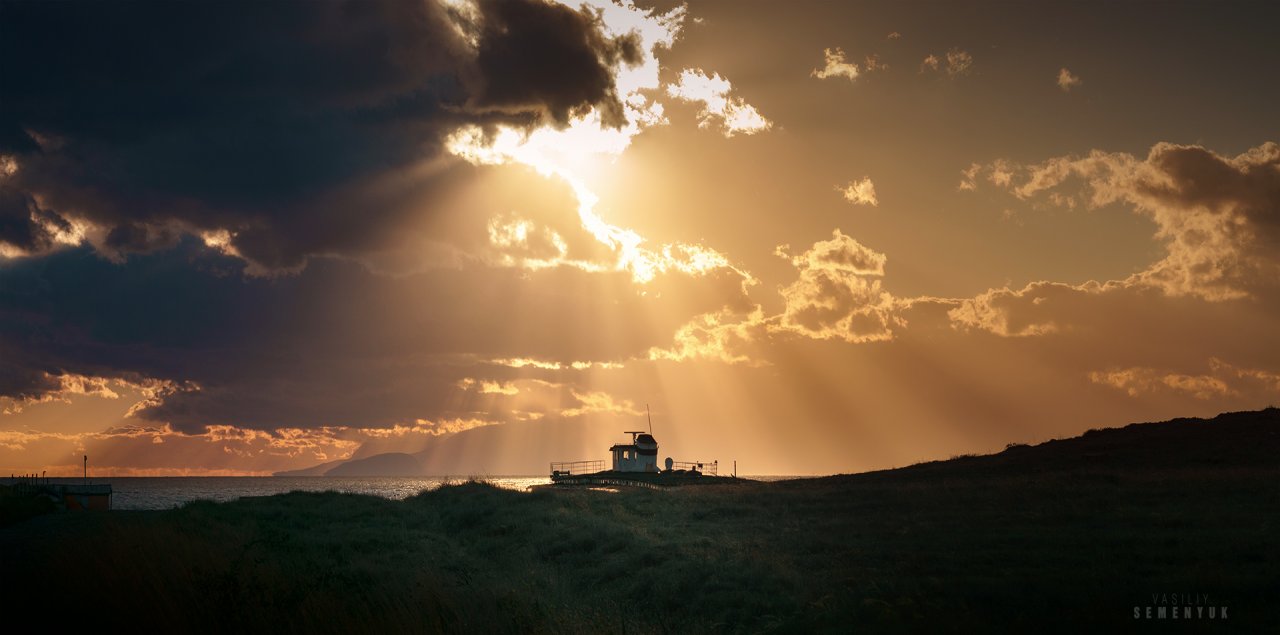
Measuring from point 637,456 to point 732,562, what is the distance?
73826mm

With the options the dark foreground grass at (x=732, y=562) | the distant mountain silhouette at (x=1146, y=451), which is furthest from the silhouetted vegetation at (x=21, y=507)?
the distant mountain silhouette at (x=1146, y=451)

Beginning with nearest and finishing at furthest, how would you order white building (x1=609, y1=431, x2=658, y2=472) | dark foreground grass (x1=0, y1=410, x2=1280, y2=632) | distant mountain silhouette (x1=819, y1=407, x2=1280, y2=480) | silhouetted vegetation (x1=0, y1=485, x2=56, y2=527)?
dark foreground grass (x1=0, y1=410, x2=1280, y2=632) → silhouetted vegetation (x1=0, y1=485, x2=56, y2=527) → distant mountain silhouette (x1=819, y1=407, x2=1280, y2=480) → white building (x1=609, y1=431, x2=658, y2=472)

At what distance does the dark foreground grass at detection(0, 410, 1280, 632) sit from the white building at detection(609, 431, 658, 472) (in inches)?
1958

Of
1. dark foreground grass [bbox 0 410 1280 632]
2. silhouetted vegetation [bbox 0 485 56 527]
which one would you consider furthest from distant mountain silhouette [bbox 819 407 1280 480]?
silhouetted vegetation [bbox 0 485 56 527]

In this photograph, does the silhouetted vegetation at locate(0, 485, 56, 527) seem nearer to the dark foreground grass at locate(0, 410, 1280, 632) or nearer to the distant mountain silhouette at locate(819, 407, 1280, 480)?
the dark foreground grass at locate(0, 410, 1280, 632)

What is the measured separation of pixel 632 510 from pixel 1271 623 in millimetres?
37583

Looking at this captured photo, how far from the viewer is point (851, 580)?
2398cm

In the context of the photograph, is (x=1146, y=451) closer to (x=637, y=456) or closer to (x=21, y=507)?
(x=637, y=456)

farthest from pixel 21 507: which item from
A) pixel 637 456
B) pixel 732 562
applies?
pixel 637 456

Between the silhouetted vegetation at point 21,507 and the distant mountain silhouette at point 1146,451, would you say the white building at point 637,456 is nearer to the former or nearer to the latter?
the distant mountain silhouette at point 1146,451

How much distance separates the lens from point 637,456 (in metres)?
101

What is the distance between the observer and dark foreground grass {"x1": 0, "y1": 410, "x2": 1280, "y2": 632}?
1733cm

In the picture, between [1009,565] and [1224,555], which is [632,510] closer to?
[1009,565]

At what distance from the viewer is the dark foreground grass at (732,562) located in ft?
56.9
